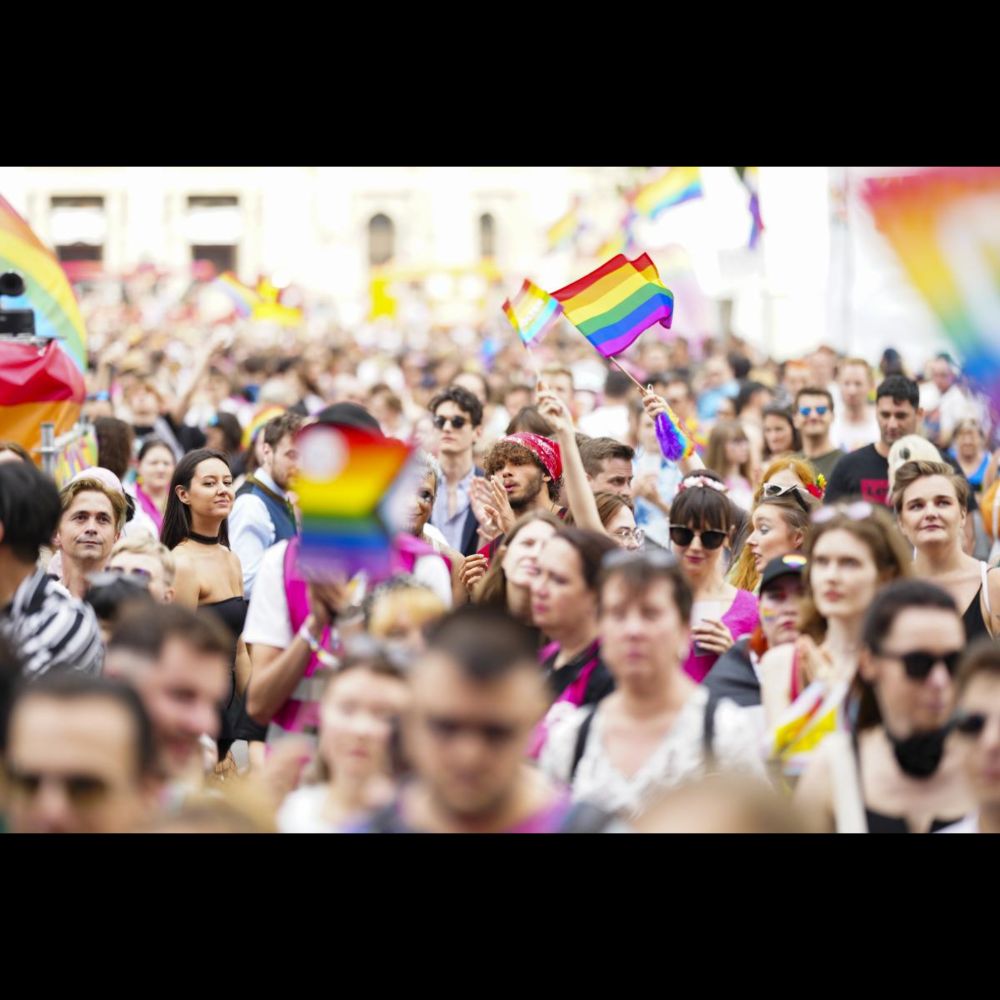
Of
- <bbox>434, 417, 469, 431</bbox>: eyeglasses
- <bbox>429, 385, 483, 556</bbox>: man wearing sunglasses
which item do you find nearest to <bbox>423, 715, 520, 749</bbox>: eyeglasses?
<bbox>429, 385, 483, 556</bbox>: man wearing sunglasses

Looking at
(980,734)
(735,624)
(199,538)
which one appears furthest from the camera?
(199,538)

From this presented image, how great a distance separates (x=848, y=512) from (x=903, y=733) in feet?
3.75

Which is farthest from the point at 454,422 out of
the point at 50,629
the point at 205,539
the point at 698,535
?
the point at 50,629

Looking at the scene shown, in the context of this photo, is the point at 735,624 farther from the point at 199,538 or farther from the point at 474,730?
the point at 474,730

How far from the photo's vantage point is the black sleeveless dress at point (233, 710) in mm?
6154

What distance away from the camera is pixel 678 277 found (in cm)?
2147

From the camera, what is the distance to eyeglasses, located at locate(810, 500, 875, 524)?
5148 millimetres

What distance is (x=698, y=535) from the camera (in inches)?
257

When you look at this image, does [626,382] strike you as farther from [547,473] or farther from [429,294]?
[429,294]

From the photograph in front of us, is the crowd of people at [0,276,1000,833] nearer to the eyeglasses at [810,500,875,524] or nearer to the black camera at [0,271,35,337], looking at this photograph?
the eyeglasses at [810,500,875,524]

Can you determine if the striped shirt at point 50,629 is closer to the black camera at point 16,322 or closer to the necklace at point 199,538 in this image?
the necklace at point 199,538

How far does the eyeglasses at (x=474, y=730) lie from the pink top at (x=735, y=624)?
2137 millimetres

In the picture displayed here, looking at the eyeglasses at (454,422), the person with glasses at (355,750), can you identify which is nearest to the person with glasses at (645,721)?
the person with glasses at (355,750)

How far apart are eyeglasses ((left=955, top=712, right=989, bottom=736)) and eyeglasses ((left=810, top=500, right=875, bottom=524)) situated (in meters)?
1.24
